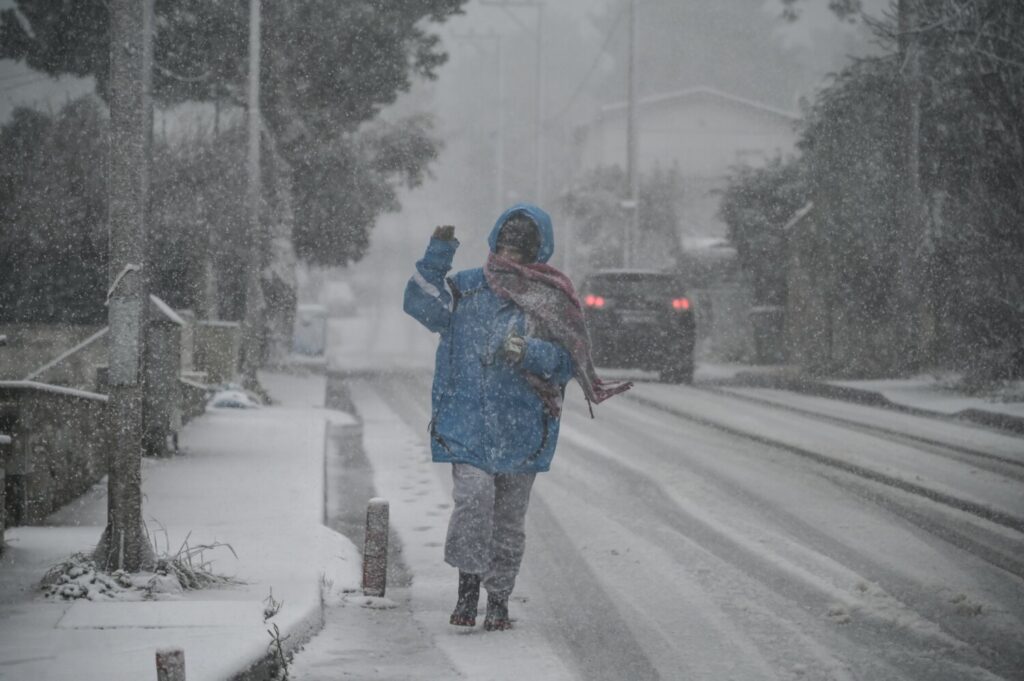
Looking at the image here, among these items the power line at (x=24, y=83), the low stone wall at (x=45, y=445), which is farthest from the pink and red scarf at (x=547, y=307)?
the power line at (x=24, y=83)

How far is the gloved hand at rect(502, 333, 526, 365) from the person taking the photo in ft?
18.1

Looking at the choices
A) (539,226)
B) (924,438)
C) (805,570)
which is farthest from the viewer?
(924,438)

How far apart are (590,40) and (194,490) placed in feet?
324

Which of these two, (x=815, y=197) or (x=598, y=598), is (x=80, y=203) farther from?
(x=598, y=598)

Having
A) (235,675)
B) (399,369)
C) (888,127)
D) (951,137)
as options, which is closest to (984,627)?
(235,675)

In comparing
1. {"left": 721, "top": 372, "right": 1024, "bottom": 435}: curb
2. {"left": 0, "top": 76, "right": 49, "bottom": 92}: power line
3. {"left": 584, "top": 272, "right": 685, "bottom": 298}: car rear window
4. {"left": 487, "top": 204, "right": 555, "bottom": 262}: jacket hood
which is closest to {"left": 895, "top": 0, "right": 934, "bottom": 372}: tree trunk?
{"left": 721, "top": 372, "right": 1024, "bottom": 435}: curb

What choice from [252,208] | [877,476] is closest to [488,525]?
[877,476]

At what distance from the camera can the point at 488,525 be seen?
223 inches

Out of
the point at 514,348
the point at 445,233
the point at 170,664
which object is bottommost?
the point at 170,664

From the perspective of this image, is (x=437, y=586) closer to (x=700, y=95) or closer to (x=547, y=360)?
(x=547, y=360)

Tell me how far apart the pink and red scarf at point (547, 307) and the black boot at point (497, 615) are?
0.81 meters

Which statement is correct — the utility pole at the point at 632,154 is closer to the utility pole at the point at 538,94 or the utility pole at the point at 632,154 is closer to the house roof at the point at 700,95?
the utility pole at the point at 538,94

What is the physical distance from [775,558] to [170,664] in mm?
3999

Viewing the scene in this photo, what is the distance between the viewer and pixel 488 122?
91062 millimetres
